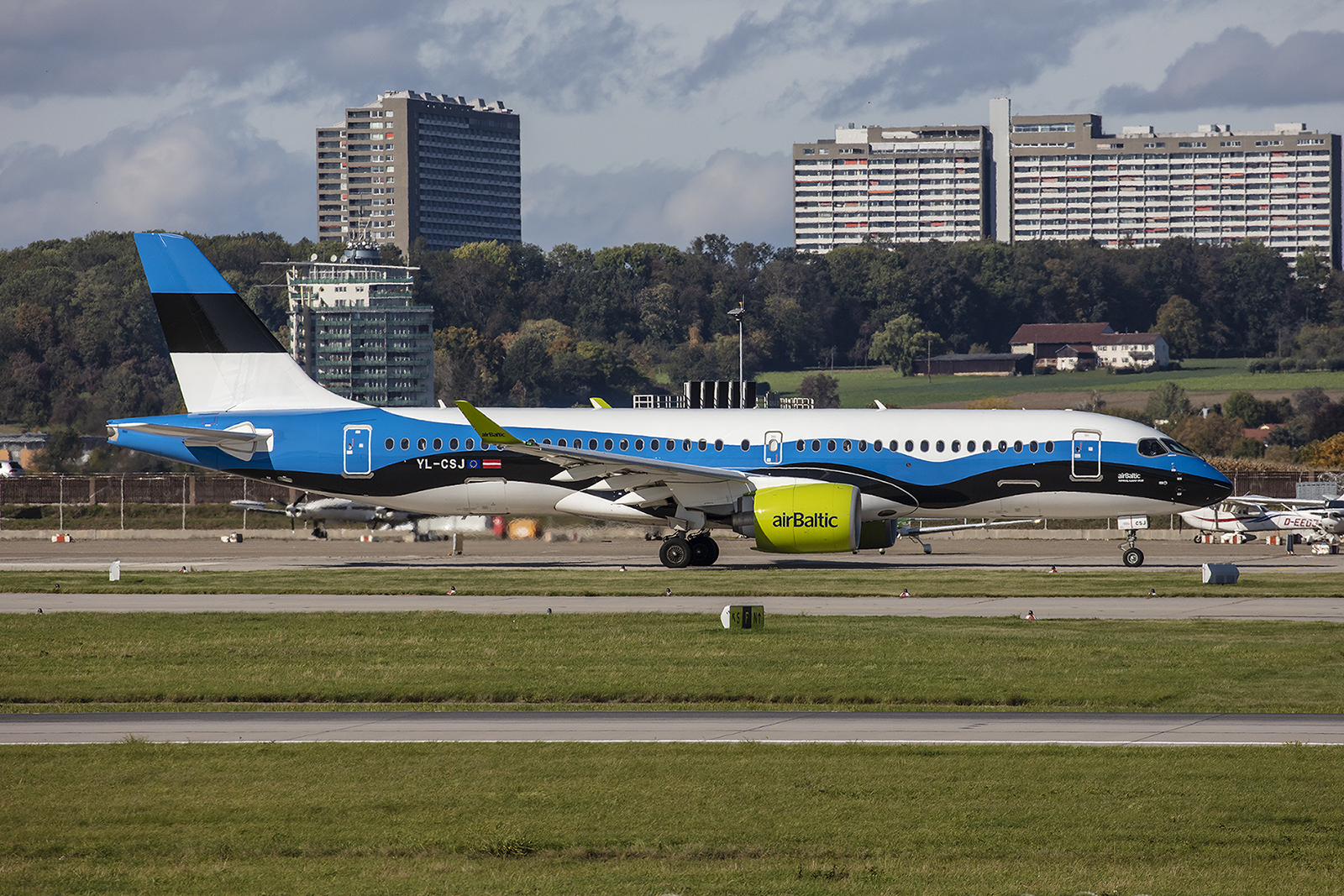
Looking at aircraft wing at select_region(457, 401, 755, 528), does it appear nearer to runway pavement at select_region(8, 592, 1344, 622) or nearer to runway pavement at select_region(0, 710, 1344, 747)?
runway pavement at select_region(8, 592, 1344, 622)

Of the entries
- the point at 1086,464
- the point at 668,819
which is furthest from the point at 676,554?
the point at 668,819

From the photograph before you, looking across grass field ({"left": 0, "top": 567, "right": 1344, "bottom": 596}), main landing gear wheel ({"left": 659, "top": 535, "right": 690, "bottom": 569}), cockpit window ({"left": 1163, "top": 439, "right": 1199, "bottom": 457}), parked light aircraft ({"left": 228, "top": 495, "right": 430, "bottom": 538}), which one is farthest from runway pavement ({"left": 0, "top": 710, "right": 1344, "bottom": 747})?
parked light aircraft ({"left": 228, "top": 495, "right": 430, "bottom": 538})

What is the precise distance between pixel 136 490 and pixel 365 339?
356 feet

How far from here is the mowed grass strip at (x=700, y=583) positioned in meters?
32.0

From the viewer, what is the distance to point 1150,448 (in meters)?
37.5

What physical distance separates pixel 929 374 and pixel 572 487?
15226 centimetres

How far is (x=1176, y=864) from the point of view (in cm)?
1126

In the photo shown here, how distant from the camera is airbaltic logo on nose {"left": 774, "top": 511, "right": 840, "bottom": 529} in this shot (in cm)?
3494

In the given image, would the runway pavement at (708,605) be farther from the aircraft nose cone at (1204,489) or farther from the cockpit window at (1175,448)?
the cockpit window at (1175,448)

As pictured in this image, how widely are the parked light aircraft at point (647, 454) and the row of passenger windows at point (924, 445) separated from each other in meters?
0.04

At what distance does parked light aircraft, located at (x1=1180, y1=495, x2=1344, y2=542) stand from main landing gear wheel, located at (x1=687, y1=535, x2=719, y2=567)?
16.0m

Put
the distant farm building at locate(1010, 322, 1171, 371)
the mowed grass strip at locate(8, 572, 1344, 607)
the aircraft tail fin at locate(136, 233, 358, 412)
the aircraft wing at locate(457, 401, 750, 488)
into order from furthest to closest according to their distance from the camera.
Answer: the distant farm building at locate(1010, 322, 1171, 371), the aircraft tail fin at locate(136, 233, 358, 412), the aircraft wing at locate(457, 401, 750, 488), the mowed grass strip at locate(8, 572, 1344, 607)

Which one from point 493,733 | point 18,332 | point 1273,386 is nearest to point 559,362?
point 18,332

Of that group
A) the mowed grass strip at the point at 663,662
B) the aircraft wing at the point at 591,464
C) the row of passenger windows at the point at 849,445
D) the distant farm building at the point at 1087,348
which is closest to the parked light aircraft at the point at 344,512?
the row of passenger windows at the point at 849,445
